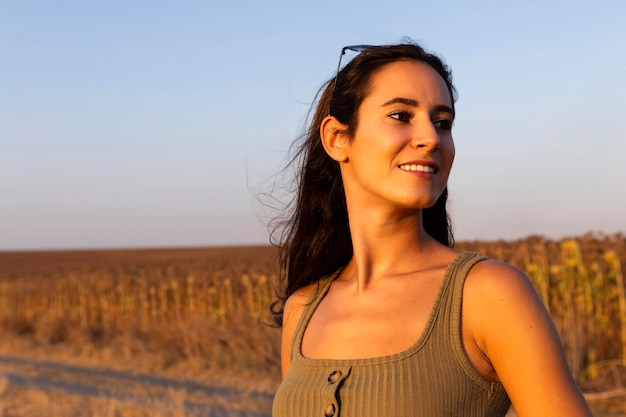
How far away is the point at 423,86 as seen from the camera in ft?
7.03

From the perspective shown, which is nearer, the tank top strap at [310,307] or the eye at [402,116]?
the eye at [402,116]

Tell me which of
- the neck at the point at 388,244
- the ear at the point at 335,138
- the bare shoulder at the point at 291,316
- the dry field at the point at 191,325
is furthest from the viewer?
the dry field at the point at 191,325

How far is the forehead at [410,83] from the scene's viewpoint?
2.13 m

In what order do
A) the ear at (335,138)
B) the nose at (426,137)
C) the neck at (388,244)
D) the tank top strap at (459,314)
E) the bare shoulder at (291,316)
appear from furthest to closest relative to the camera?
the bare shoulder at (291,316) < the ear at (335,138) < the neck at (388,244) < the nose at (426,137) < the tank top strap at (459,314)

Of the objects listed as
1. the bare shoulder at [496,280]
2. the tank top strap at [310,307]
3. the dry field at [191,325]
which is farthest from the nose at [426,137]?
the dry field at [191,325]

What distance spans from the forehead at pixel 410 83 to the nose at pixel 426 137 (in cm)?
7

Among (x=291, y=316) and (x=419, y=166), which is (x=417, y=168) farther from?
(x=291, y=316)

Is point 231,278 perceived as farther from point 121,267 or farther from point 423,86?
point 423,86

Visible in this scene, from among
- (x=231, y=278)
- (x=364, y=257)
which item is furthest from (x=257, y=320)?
(x=364, y=257)

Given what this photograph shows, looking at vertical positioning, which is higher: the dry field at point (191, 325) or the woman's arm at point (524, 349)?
the woman's arm at point (524, 349)

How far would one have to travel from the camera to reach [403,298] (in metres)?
2.09

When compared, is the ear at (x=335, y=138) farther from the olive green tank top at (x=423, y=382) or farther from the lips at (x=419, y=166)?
the olive green tank top at (x=423, y=382)

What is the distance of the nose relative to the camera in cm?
208

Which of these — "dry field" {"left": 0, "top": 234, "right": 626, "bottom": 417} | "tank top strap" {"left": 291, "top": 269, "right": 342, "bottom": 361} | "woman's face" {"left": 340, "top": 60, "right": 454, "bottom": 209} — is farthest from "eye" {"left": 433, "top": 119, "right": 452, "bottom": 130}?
"dry field" {"left": 0, "top": 234, "right": 626, "bottom": 417}
